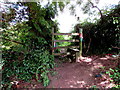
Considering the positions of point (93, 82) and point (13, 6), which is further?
point (13, 6)

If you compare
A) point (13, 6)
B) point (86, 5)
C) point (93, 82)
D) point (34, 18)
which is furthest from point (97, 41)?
point (13, 6)

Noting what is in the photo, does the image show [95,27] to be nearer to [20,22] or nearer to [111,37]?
[111,37]

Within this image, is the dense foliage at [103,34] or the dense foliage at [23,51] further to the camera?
the dense foliage at [103,34]

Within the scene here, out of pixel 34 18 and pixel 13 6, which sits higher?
pixel 13 6

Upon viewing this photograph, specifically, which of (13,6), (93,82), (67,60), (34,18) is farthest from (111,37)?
(13,6)

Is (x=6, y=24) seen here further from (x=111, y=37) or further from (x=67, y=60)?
(x=111, y=37)

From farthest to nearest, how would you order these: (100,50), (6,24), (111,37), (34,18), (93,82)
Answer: (100,50) < (111,37) < (34,18) < (6,24) < (93,82)

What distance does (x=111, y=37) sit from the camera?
482 centimetres

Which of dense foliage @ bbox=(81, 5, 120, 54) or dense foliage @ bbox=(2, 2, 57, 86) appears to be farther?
dense foliage @ bbox=(81, 5, 120, 54)

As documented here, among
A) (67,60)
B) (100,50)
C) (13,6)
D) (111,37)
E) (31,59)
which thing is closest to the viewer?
(13,6)

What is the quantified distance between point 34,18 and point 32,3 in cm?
60

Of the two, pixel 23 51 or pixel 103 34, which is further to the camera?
pixel 103 34

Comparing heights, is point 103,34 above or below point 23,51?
above

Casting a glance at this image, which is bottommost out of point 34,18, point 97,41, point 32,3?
point 97,41
